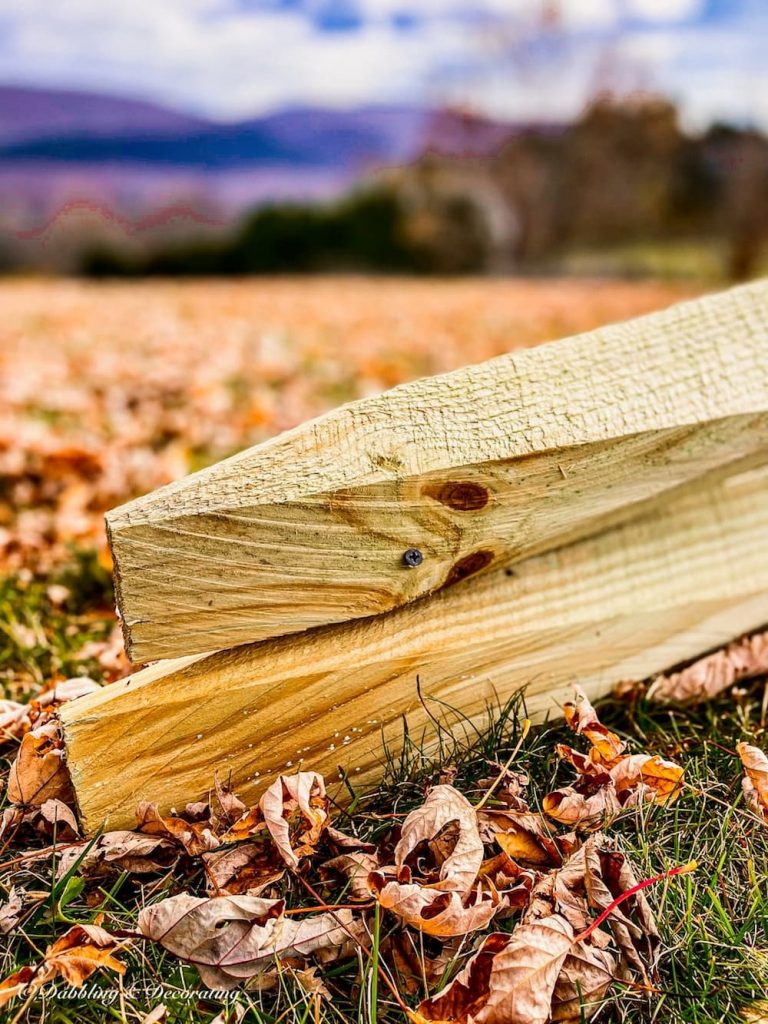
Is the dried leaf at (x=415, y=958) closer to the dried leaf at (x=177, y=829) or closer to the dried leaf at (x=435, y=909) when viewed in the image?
the dried leaf at (x=435, y=909)

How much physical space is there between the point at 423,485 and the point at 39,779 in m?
0.82

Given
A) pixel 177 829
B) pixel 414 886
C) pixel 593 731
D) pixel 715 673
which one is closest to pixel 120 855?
pixel 177 829

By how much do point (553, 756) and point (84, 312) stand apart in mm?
6845

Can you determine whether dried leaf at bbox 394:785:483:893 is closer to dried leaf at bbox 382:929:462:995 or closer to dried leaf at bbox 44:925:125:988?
dried leaf at bbox 382:929:462:995

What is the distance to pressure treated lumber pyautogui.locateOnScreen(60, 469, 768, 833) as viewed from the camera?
133cm

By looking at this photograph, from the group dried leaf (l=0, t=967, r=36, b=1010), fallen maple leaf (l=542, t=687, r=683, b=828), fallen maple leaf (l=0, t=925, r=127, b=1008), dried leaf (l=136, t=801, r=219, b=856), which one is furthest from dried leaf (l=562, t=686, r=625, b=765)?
dried leaf (l=0, t=967, r=36, b=1010)

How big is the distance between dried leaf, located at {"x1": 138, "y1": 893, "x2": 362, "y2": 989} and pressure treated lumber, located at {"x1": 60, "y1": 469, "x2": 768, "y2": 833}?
225 millimetres

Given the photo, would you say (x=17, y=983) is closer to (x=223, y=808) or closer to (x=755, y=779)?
(x=223, y=808)

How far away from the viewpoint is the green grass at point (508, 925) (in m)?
1.15

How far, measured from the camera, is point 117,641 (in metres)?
1.99

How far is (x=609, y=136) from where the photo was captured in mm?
19234

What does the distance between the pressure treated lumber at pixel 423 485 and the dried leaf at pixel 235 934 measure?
353 mm

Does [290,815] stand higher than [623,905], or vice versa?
[290,815]

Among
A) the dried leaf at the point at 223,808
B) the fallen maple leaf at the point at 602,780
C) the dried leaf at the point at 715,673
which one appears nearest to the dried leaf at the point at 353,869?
the dried leaf at the point at 223,808
